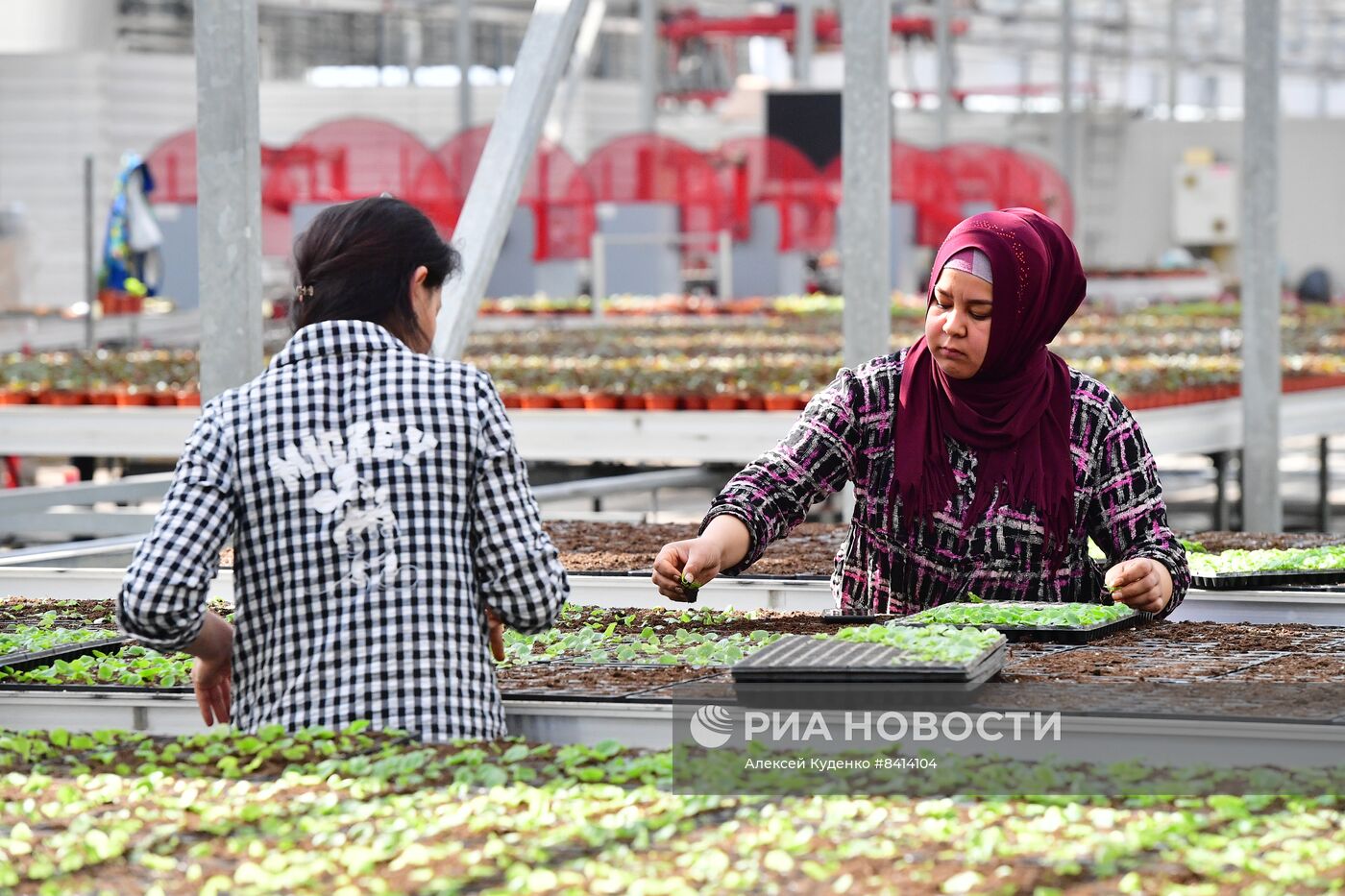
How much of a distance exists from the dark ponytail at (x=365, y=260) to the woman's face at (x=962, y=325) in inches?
36.5

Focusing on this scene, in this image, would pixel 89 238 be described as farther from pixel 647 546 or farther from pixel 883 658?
pixel 883 658

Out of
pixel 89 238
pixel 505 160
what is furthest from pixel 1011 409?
pixel 89 238

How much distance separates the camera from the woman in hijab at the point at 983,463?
2.95m

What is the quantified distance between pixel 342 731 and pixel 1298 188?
107ft

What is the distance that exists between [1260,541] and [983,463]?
1.84 meters

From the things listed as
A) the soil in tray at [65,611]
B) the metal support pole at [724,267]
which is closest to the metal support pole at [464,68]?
the metal support pole at [724,267]

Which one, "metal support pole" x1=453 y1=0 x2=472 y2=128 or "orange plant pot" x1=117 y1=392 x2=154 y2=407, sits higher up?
"metal support pole" x1=453 y1=0 x2=472 y2=128

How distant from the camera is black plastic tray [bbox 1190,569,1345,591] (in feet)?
11.4

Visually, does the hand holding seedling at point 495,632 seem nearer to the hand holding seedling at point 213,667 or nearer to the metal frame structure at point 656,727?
the metal frame structure at point 656,727

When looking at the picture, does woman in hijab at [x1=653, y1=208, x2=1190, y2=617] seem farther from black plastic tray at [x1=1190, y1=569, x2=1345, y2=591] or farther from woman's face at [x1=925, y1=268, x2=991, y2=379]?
black plastic tray at [x1=1190, y1=569, x2=1345, y2=591]

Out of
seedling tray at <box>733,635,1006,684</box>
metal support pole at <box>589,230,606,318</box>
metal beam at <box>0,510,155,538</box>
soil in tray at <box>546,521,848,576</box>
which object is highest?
metal support pole at <box>589,230,606,318</box>

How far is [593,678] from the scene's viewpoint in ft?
8.96

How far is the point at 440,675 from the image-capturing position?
90.0 inches

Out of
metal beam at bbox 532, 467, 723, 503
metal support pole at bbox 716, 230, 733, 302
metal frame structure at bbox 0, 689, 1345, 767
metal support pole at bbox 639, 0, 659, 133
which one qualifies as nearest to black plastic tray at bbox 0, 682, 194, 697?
metal frame structure at bbox 0, 689, 1345, 767
